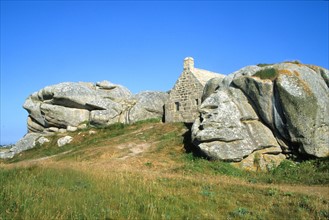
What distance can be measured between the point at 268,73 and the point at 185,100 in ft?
42.5

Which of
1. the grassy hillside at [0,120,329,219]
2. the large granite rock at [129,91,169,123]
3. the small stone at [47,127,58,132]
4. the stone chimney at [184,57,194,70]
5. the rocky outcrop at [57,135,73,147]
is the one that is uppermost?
the stone chimney at [184,57,194,70]

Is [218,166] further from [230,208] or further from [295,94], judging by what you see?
[230,208]

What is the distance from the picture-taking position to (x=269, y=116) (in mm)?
20484

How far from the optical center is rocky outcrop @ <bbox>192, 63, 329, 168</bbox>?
1877cm

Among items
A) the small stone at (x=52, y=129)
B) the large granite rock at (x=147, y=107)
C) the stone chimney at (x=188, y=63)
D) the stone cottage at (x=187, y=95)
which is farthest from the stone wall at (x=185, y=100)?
the small stone at (x=52, y=129)

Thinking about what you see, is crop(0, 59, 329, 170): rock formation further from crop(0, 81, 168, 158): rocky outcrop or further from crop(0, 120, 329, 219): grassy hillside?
crop(0, 81, 168, 158): rocky outcrop

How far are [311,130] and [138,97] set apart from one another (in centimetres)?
2359

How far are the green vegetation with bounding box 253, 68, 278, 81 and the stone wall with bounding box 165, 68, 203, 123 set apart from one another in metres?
10.7

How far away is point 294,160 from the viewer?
19594 mm

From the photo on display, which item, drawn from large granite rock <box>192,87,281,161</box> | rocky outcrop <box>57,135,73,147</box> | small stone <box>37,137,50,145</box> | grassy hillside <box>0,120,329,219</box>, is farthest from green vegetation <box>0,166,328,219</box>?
small stone <box>37,137,50,145</box>

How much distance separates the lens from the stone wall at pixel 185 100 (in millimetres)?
31859

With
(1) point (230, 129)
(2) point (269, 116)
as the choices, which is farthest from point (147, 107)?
(2) point (269, 116)

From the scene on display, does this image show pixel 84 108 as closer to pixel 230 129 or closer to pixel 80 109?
pixel 80 109

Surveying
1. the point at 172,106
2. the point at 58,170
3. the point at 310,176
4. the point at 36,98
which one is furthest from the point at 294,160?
the point at 36,98
